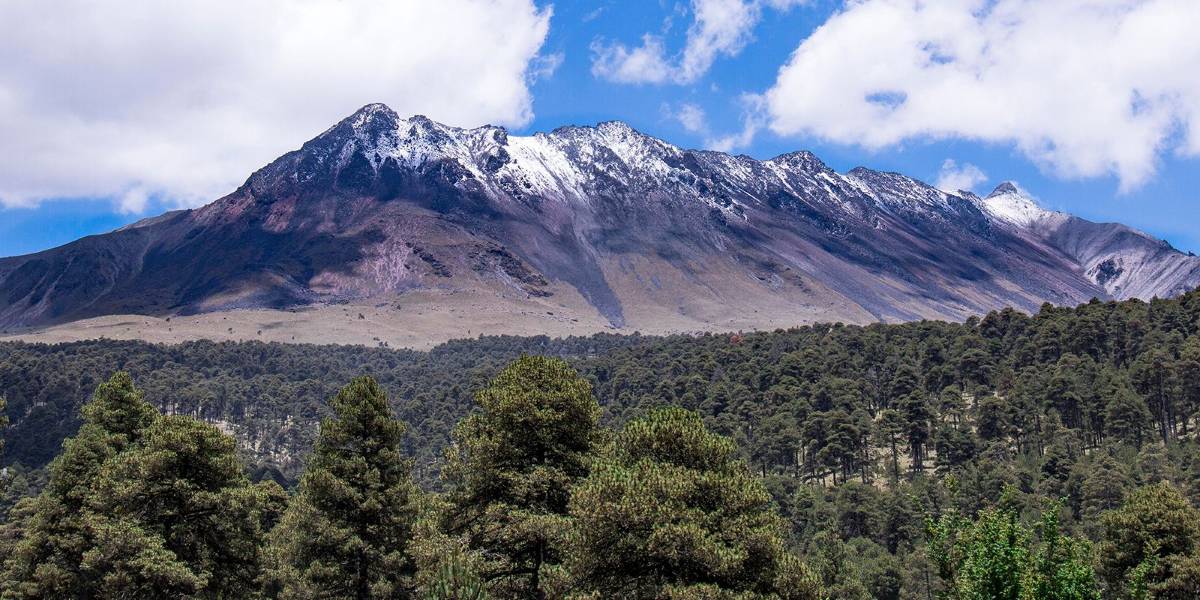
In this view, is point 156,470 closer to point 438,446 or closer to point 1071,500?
point 1071,500

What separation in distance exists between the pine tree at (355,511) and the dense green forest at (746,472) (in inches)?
3.3

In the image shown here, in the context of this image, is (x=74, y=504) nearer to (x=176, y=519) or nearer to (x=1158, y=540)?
(x=176, y=519)

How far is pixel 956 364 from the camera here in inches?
4473

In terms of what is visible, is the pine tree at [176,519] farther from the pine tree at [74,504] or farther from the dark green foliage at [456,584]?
the dark green foliage at [456,584]

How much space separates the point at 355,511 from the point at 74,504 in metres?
11.5

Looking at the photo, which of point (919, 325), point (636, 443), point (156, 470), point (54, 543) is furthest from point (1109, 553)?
point (919, 325)

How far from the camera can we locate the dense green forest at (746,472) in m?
19.2

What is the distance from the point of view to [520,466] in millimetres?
23219

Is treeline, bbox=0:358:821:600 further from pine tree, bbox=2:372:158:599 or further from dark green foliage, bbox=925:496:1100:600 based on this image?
dark green foliage, bbox=925:496:1100:600

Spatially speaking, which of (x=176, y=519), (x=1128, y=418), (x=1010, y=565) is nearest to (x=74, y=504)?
(x=176, y=519)

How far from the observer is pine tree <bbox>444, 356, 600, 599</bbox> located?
22328mm

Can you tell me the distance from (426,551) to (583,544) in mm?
4760

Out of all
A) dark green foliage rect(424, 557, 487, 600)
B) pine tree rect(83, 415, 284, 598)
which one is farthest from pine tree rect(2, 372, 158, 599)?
dark green foliage rect(424, 557, 487, 600)

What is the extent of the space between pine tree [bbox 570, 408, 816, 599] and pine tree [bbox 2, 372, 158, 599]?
19.1m
